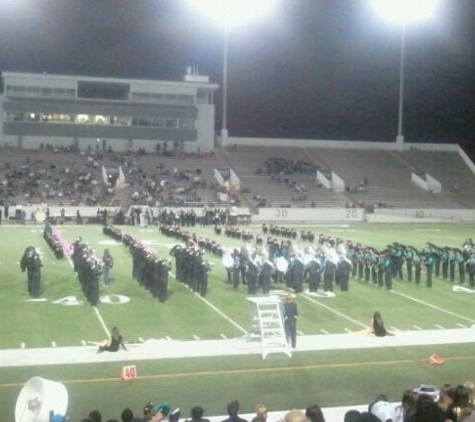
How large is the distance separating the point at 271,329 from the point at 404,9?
3728cm

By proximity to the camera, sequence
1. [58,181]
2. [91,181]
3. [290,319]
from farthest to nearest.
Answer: [91,181] < [58,181] < [290,319]

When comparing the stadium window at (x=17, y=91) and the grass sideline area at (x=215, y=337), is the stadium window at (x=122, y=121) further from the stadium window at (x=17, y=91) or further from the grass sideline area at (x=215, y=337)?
the grass sideline area at (x=215, y=337)

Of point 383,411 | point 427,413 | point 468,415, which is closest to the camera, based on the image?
point 427,413

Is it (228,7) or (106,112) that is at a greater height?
(228,7)

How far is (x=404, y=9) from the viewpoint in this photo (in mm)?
44656

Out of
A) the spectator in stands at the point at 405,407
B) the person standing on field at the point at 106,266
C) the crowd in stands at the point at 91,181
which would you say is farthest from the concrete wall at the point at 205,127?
the spectator in stands at the point at 405,407

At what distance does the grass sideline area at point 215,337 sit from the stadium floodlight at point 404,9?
26.6 meters

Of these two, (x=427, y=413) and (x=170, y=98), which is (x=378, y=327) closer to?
(x=427, y=413)

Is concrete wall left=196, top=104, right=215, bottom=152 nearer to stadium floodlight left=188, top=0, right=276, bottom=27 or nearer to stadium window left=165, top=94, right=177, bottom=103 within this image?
stadium window left=165, top=94, right=177, bottom=103

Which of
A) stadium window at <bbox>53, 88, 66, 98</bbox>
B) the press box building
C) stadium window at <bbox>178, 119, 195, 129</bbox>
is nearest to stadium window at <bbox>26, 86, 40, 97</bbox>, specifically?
the press box building

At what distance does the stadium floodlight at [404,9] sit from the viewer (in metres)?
42.2

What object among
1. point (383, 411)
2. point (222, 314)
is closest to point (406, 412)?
point (383, 411)

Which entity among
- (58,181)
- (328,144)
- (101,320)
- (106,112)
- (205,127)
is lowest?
(101,320)

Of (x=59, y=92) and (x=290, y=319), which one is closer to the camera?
(x=290, y=319)
